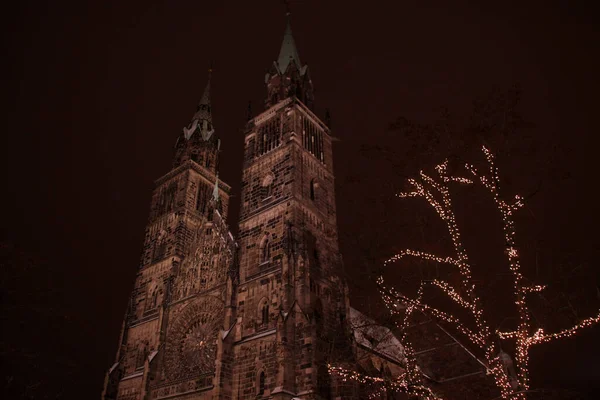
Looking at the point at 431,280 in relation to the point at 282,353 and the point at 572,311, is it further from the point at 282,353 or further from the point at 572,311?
the point at 282,353

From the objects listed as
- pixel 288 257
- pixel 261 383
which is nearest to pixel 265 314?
pixel 288 257

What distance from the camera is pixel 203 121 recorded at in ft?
137

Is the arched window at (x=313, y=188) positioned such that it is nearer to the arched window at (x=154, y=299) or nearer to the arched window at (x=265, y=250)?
the arched window at (x=265, y=250)

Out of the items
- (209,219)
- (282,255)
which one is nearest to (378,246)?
(282,255)

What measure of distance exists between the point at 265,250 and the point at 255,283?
6.92 ft

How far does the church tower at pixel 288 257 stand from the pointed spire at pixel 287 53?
106cm

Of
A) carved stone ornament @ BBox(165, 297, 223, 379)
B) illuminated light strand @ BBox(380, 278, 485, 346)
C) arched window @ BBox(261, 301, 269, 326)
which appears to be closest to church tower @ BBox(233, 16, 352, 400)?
arched window @ BBox(261, 301, 269, 326)

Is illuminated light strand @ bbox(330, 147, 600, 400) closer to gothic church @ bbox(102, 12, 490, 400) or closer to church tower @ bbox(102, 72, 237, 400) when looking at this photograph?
gothic church @ bbox(102, 12, 490, 400)

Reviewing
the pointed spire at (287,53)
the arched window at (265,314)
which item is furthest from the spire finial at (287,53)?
the arched window at (265,314)

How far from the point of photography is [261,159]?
29047mm

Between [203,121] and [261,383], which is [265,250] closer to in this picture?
[261,383]

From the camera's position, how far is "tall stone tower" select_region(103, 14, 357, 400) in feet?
67.2

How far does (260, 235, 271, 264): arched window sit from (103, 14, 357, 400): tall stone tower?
0.06 meters

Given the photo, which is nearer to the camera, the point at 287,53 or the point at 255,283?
the point at 255,283
